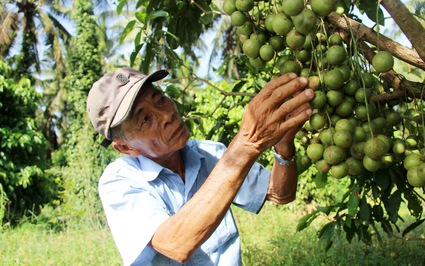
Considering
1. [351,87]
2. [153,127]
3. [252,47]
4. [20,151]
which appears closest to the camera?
[351,87]

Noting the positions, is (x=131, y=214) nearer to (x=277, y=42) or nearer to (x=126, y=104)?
(x=126, y=104)

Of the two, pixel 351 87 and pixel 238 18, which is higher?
pixel 238 18

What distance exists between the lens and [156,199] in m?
1.82

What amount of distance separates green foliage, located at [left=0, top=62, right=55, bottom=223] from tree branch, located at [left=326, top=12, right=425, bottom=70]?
8479 millimetres

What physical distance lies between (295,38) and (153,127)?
80cm

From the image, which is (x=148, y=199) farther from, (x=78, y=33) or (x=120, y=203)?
(x=78, y=33)

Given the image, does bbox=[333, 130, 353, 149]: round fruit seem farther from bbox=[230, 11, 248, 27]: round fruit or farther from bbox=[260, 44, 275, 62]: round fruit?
bbox=[230, 11, 248, 27]: round fruit

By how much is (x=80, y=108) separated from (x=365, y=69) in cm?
1511

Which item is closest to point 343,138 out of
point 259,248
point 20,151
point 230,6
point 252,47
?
point 252,47

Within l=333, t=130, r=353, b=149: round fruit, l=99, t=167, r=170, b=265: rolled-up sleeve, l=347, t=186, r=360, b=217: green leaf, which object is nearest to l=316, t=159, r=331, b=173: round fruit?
l=333, t=130, r=353, b=149: round fruit

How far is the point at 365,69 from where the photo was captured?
1359 mm

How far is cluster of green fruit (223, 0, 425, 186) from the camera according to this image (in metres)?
1.21

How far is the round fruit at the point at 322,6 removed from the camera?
118 cm

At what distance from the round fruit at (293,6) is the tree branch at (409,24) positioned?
0.22 metres
